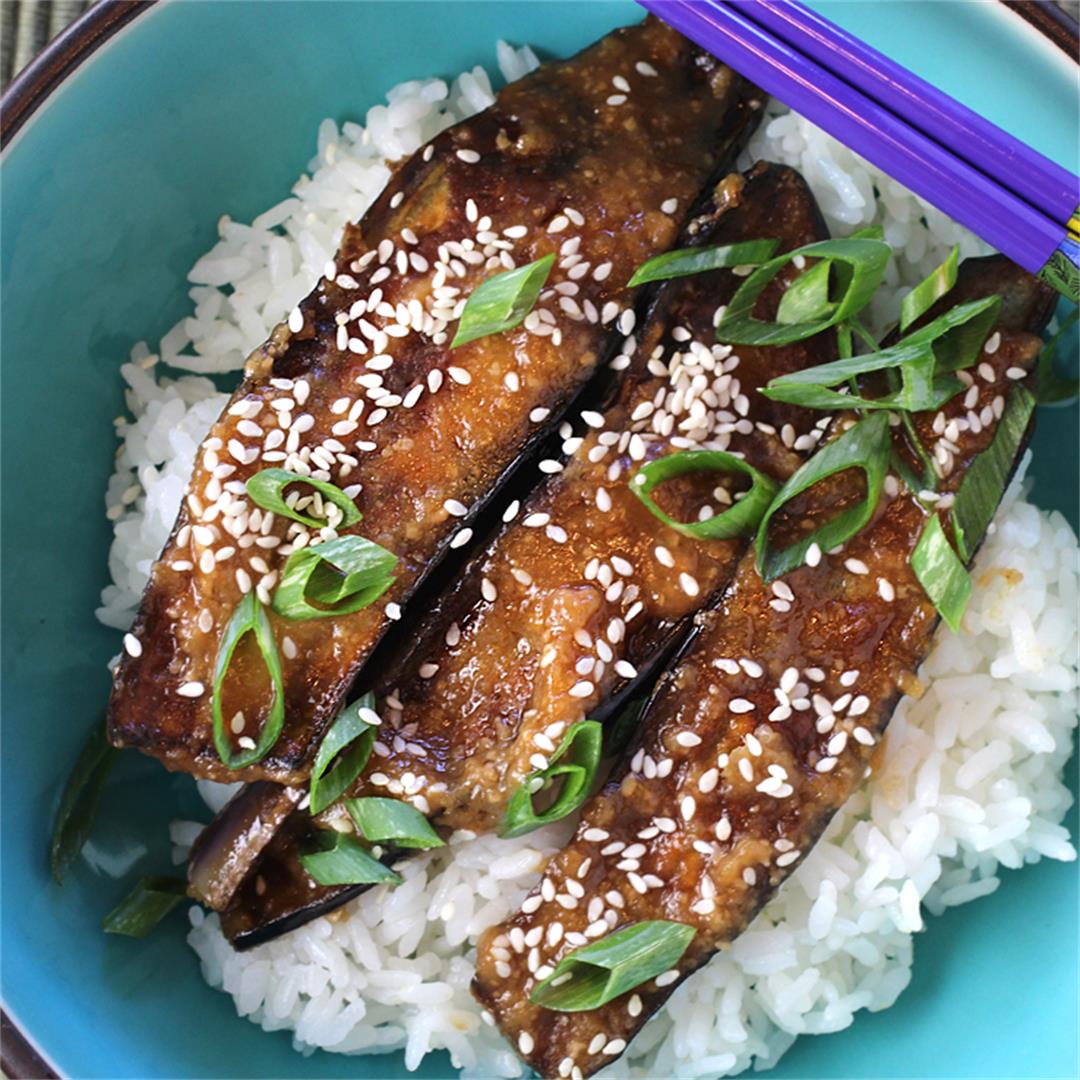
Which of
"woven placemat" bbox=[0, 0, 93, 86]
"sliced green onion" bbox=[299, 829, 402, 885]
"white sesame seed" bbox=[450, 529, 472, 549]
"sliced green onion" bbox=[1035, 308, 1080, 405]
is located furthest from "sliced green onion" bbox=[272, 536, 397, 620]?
"woven placemat" bbox=[0, 0, 93, 86]

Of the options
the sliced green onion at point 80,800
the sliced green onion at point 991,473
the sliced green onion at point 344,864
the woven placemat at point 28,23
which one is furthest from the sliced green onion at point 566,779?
the woven placemat at point 28,23

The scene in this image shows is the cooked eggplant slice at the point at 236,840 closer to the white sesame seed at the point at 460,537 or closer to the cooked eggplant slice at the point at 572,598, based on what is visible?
the cooked eggplant slice at the point at 572,598

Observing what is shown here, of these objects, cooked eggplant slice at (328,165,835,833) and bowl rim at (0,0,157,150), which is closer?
cooked eggplant slice at (328,165,835,833)

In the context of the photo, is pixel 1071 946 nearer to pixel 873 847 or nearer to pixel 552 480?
pixel 873 847

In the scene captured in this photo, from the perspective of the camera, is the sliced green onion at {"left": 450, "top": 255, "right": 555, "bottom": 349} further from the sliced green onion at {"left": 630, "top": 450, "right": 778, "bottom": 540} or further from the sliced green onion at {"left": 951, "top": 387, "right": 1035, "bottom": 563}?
the sliced green onion at {"left": 951, "top": 387, "right": 1035, "bottom": 563}

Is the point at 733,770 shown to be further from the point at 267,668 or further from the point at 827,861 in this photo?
the point at 267,668
